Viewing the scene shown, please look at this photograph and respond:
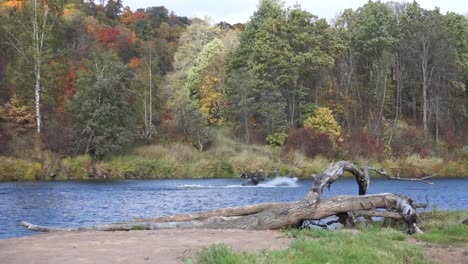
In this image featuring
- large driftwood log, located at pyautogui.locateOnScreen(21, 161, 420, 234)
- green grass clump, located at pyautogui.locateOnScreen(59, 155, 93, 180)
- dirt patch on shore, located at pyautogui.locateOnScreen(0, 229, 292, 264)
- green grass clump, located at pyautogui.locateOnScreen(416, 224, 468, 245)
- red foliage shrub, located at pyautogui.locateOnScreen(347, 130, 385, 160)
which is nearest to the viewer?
dirt patch on shore, located at pyautogui.locateOnScreen(0, 229, 292, 264)

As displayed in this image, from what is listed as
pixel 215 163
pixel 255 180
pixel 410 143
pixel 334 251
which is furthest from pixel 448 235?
pixel 410 143

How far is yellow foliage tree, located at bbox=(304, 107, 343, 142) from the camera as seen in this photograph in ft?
219

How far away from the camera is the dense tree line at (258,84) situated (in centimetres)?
5722

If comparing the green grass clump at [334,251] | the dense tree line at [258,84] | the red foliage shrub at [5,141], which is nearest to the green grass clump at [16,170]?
the red foliage shrub at [5,141]

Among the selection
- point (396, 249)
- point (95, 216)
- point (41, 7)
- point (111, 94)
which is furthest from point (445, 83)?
point (396, 249)

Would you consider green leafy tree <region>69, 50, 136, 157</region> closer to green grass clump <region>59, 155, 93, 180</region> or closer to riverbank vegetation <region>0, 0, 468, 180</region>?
riverbank vegetation <region>0, 0, 468, 180</region>

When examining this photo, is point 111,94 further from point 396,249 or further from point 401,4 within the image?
point 401,4

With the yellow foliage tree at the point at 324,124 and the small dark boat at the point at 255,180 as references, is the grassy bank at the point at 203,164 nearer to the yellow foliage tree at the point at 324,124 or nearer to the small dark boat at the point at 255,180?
the yellow foliage tree at the point at 324,124

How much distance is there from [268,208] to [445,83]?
62.7m

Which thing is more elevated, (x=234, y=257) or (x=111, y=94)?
(x=111, y=94)

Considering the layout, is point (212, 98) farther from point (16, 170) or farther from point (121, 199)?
point (121, 199)

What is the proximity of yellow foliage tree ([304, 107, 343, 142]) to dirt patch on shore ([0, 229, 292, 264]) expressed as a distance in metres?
51.5

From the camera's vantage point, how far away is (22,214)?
1063 inches

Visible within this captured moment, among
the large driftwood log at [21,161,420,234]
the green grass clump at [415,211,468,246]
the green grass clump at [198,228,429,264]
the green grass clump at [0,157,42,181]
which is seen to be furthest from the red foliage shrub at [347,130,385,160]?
the green grass clump at [198,228,429,264]
